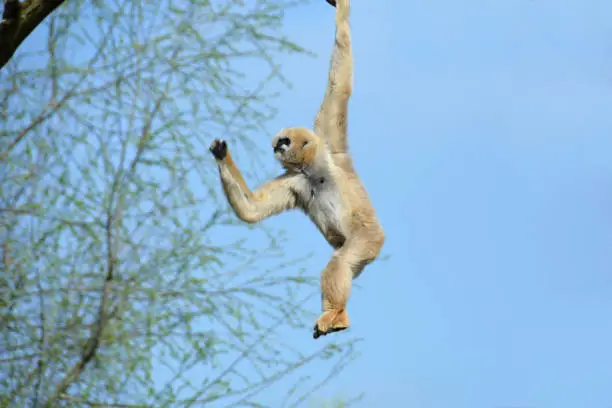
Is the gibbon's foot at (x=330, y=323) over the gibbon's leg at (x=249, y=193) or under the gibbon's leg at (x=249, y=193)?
under

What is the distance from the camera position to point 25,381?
23.9ft

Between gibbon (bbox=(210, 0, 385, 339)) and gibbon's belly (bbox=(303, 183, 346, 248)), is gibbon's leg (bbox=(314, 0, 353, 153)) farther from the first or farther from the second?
gibbon's belly (bbox=(303, 183, 346, 248))

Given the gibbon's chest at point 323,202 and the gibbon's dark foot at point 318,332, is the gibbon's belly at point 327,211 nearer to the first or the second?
the gibbon's chest at point 323,202

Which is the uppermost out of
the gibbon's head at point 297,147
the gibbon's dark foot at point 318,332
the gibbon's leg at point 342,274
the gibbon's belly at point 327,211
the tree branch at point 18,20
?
the tree branch at point 18,20

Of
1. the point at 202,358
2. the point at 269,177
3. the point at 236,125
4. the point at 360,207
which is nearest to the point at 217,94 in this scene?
the point at 236,125

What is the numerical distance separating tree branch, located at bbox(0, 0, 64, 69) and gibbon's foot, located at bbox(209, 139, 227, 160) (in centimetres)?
147

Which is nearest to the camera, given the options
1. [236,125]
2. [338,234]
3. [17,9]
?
[17,9]

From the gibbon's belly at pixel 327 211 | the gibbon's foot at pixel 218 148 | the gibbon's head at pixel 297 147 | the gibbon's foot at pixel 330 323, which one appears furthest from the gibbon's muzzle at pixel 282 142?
the gibbon's foot at pixel 330 323

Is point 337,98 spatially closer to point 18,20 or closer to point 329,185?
point 329,185

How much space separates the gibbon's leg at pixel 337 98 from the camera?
741 centimetres

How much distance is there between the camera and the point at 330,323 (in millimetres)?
6695

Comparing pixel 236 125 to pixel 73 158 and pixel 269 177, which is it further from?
pixel 73 158

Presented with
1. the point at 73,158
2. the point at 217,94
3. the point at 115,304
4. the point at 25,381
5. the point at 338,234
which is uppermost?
the point at 217,94

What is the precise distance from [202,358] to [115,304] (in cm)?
78
